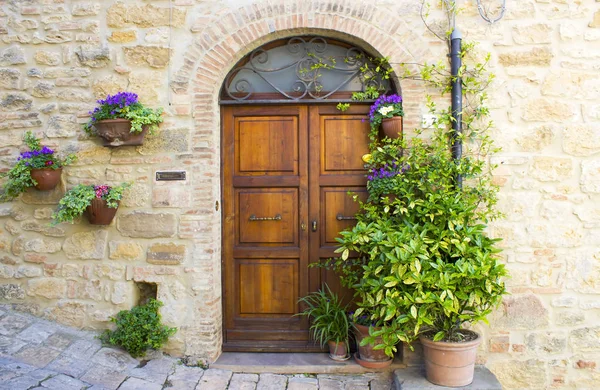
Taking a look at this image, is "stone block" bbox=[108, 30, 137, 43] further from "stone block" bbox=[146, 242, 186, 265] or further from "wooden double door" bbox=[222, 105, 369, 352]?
"stone block" bbox=[146, 242, 186, 265]

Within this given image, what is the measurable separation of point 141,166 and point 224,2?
5.21ft

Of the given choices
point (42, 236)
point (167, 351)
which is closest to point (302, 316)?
point (167, 351)

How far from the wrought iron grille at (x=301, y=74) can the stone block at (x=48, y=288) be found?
2153 millimetres

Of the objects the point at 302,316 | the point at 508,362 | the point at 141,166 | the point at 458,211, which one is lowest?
the point at 508,362

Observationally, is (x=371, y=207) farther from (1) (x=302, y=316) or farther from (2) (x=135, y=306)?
(2) (x=135, y=306)

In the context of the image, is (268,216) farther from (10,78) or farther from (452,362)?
(10,78)

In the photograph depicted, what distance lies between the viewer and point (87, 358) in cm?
378

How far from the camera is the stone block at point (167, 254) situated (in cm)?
410

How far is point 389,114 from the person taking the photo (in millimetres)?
4027

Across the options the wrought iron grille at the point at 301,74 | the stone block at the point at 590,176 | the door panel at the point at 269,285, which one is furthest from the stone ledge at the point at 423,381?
the wrought iron grille at the point at 301,74

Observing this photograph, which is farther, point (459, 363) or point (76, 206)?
point (76, 206)

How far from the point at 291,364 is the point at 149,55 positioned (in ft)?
9.60

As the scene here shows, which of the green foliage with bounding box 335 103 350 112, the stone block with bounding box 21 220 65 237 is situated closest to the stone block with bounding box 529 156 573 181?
the green foliage with bounding box 335 103 350 112

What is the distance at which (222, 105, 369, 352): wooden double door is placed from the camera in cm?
430
